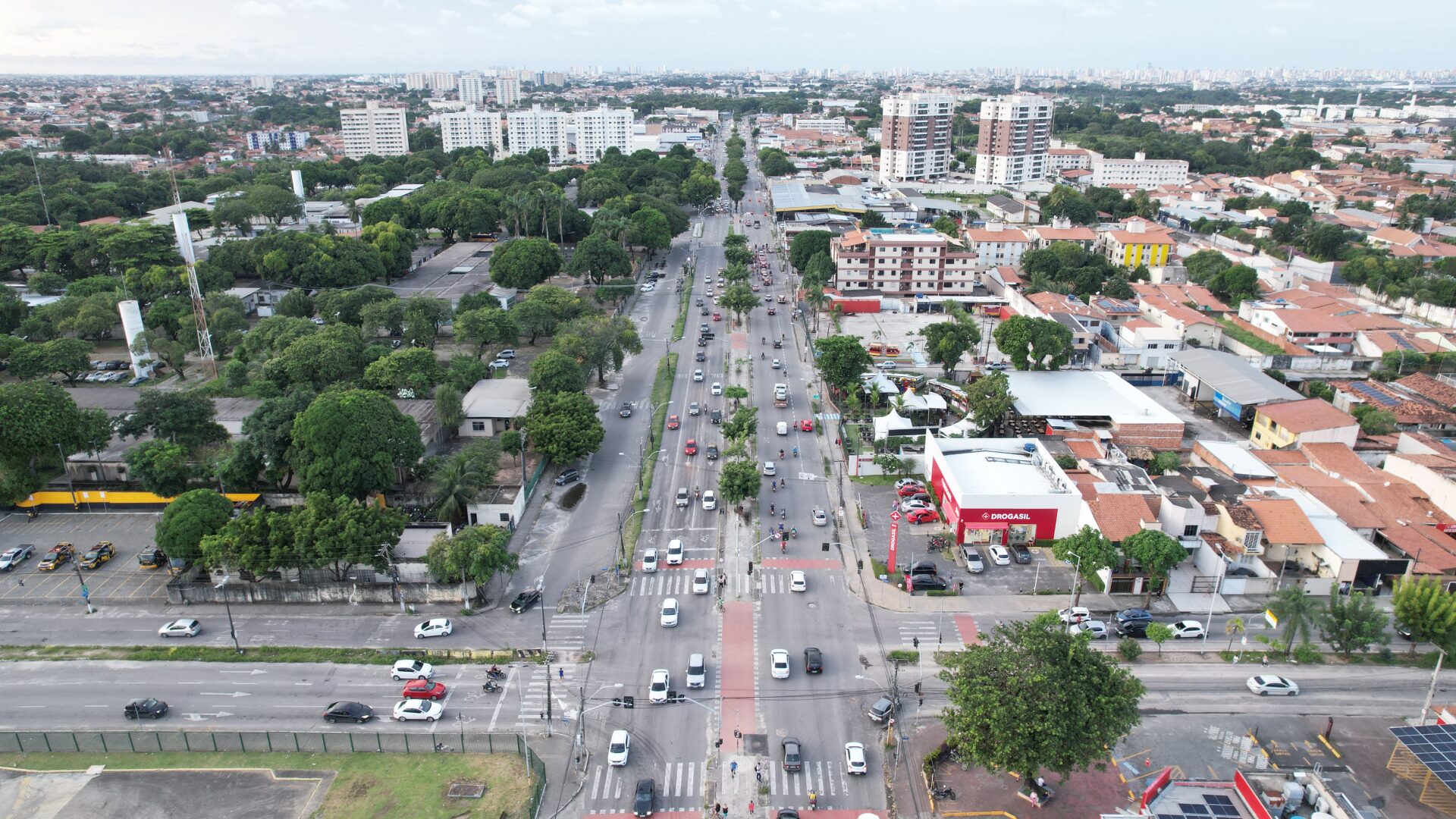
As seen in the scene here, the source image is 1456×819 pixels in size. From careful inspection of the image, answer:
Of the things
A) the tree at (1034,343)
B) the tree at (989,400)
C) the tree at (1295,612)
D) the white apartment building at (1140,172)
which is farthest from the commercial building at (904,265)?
the white apartment building at (1140,172)

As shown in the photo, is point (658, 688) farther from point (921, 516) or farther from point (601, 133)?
point (601, 133)

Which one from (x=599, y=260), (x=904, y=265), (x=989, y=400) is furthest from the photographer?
(x=599, y=260)

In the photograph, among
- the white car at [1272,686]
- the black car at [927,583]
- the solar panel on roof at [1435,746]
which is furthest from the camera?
the black car at [927,583]

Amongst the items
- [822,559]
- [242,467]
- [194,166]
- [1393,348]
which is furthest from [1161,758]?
[194,166]

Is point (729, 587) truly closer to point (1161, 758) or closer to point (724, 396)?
point (1161, 758)

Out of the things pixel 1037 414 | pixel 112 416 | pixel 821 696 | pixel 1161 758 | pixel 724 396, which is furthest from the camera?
pixel 724 396

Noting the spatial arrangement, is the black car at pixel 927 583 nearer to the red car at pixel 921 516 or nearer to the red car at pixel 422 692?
the red car at pixel 921 516

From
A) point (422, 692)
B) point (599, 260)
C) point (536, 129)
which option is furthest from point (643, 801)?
point (536, 129)
